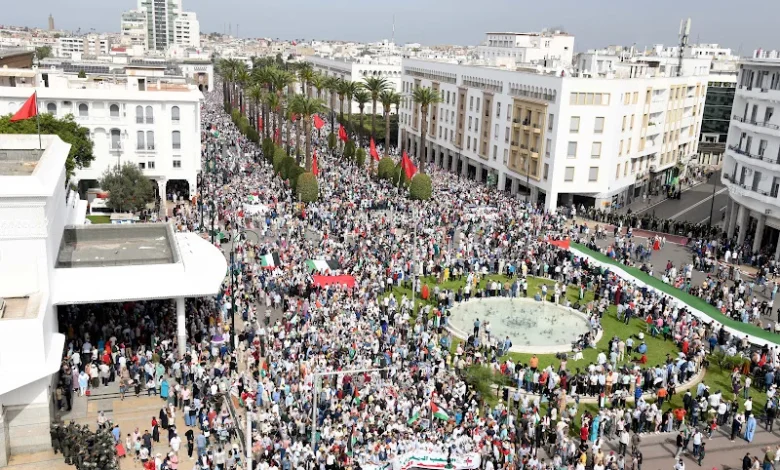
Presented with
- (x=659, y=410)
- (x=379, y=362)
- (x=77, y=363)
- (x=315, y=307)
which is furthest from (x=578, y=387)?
(x=77, y=363)

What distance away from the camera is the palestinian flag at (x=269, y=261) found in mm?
38841

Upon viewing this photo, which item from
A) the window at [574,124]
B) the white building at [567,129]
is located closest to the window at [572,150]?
the white building at [567,129]

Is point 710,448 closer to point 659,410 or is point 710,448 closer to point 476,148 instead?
point 659,410

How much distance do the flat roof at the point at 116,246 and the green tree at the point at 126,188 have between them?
1843 cm

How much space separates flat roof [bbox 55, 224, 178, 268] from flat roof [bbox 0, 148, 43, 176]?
11.8ft

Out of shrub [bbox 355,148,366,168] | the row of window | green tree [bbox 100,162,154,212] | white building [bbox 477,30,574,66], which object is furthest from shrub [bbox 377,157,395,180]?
white building [bbox 477,30,574,66]

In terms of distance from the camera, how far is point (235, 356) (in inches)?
1153

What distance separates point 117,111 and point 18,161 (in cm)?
2781

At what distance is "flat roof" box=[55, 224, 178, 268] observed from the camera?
94.9 ft

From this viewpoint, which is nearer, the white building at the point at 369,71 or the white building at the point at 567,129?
the white building at the point at 567,129

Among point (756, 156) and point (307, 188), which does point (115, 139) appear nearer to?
point (307, 188)

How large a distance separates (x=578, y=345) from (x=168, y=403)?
18036 millimetres

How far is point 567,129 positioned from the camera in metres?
59.4

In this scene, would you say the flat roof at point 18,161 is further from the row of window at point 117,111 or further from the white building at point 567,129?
the white building at point 567,129
